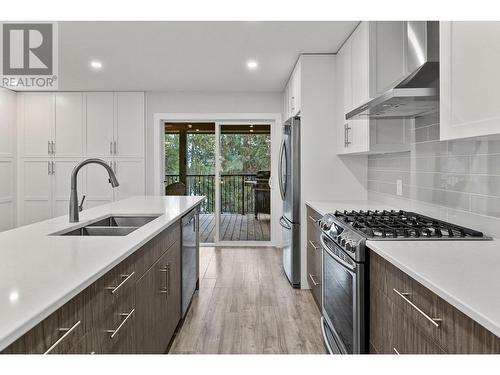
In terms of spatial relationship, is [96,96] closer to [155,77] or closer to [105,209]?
[155,77]

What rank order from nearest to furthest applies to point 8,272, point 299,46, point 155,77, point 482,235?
point 8,272
point 482,235
point 299,46
point 155,77

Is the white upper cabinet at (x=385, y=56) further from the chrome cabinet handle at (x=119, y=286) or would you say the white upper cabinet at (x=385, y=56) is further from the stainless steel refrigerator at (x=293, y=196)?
the chrome cabinet handle at (x=119, y=286)

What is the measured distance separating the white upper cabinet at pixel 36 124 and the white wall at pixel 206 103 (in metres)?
1.43

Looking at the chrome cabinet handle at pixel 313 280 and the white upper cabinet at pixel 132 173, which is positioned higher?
the white upper cabinet at pixel 132 173

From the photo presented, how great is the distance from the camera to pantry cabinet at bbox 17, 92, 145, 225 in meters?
5.74

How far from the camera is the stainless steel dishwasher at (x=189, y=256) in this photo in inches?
117

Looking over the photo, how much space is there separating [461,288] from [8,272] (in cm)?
135

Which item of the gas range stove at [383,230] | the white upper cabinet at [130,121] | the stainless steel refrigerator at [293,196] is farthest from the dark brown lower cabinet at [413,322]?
the white upper cabinet at [130,121]

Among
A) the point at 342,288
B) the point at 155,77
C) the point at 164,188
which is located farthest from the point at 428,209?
the point at 164,188

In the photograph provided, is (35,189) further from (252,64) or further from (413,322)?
(413,322)

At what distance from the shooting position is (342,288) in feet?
7.13

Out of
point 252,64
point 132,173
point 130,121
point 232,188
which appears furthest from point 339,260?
point 130,121

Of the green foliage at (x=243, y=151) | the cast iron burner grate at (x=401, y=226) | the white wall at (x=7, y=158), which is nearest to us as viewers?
the cast iron burner grate at (x=401, y=226)

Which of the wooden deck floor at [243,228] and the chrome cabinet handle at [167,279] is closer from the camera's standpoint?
the chrome cabinet handle at [167,279]
